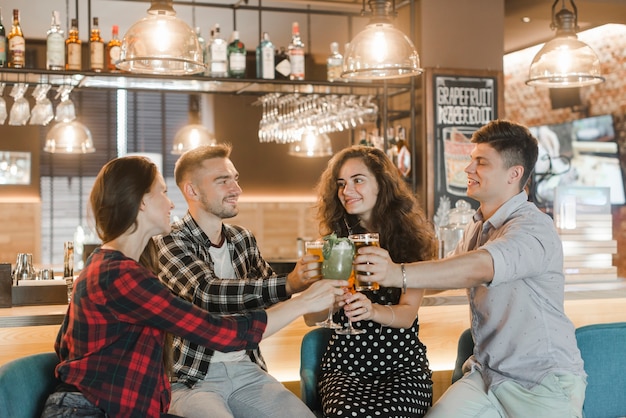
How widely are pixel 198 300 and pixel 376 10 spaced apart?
1497 mm

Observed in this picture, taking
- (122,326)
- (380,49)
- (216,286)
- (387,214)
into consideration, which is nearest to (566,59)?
(380,49)

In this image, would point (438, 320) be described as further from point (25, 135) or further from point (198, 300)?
point (25, 135)

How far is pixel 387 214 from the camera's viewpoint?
9.87ft

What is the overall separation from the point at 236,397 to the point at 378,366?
19.7 inches

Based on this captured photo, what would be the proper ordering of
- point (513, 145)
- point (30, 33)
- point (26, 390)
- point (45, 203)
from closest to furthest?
1. point (26, 390)
2. point (513, 145)
3. point (30, 33)
4. point (45, 203)

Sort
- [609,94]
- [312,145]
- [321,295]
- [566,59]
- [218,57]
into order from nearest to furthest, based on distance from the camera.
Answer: [321,295] < [566,59] < [218,57] < [312,145] < [609,94]

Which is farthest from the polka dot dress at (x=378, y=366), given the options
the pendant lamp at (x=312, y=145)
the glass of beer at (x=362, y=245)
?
the pendant lamp at (x=312, y=145)

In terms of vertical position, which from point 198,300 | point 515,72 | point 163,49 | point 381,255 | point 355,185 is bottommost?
point 198,300

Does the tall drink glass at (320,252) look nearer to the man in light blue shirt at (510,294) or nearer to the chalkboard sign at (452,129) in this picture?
the man in light blue shirt at (510,294)

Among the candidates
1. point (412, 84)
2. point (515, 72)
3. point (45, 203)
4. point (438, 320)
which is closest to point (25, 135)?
point (45, 203)

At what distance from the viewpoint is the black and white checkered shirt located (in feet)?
8.86

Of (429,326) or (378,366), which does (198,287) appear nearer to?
(378,366)

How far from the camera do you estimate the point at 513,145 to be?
268 centimetres

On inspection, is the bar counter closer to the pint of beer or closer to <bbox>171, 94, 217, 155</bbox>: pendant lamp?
the pint of beer
